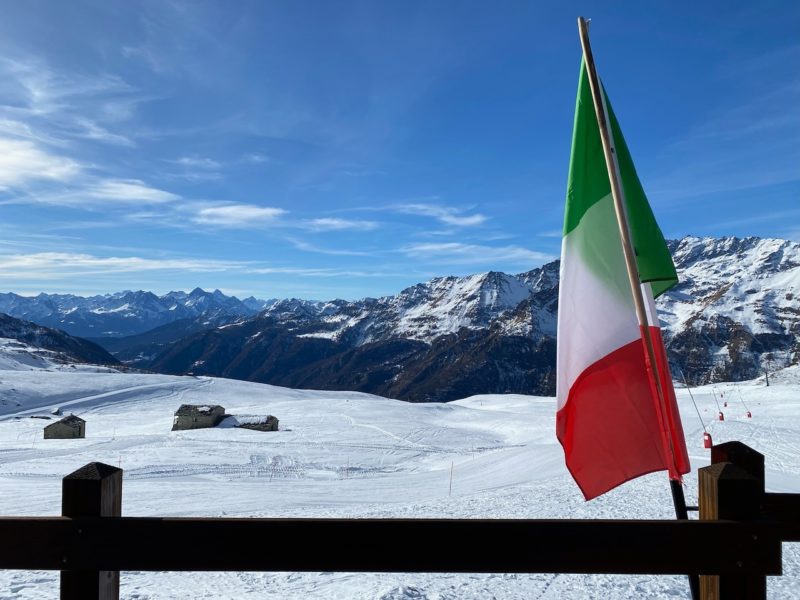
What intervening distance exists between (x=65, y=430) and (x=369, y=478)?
37.4 metres

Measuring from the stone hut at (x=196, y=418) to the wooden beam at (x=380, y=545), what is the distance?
56.3 metres

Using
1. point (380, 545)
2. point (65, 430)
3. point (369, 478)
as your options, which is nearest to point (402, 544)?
point (380, 545)

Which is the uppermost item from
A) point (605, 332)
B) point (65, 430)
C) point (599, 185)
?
point (599, 185)

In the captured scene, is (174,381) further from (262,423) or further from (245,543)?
(245,543)

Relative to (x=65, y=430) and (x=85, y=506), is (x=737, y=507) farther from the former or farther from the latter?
(x=65, y=430)

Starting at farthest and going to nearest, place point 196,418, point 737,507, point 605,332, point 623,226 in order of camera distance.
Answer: point 196,418 < point 605,332 < point 623,226 < point 737,507

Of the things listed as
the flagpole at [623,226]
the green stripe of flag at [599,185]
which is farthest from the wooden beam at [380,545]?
the green stripe of flag at [599,185]

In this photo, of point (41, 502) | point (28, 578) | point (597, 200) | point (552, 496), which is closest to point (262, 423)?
point (41, 502)

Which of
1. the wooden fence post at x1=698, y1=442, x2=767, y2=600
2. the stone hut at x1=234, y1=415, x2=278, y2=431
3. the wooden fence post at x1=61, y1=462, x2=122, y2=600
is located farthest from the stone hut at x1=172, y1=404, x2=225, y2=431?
the wooden fence post at x1=698, y1=442, x2=767, y2=600

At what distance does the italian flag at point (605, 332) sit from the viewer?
12.9 ft

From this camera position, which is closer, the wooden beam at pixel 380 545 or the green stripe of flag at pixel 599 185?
the wooden beam at pixel 380 545

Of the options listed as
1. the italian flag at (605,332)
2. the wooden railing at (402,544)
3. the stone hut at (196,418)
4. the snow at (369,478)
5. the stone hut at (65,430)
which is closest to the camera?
the wooden railing at (402,544)

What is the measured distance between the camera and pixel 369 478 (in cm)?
2459

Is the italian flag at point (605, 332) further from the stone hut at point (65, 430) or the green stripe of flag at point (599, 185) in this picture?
the stone hut at point (65, 430)
